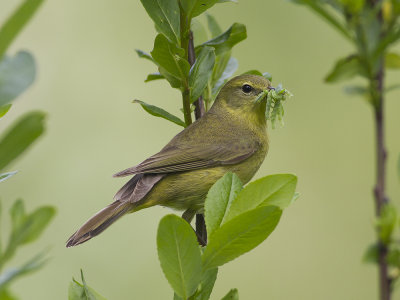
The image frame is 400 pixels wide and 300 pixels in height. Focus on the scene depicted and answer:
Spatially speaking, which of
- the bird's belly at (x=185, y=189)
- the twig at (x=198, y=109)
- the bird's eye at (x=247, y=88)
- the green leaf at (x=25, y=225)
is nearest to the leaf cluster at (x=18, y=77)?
the green leaf at (x=25, y=225)

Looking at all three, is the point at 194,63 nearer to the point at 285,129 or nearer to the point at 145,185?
the point at 145,185

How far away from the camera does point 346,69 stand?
1144mm

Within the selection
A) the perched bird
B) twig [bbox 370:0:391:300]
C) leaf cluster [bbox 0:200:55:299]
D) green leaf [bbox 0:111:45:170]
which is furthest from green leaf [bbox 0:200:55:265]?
the perched bird

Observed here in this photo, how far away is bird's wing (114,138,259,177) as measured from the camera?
288 cm

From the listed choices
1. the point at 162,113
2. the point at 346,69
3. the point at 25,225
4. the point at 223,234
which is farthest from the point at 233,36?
the point at 25,225

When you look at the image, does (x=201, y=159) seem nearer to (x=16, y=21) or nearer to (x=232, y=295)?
(x=232, y=295)

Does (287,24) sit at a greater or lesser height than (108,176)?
greater

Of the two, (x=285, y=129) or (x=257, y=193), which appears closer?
(x=257, y=193)

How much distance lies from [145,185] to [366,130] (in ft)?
9.81

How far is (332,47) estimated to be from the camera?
17.4 feet

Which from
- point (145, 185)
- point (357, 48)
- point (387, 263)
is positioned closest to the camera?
point (387, 263)

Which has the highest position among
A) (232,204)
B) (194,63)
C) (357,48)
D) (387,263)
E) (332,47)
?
(332,47)

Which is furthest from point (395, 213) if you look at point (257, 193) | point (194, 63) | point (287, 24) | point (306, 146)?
point (287, 24)

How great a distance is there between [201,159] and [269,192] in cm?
188
